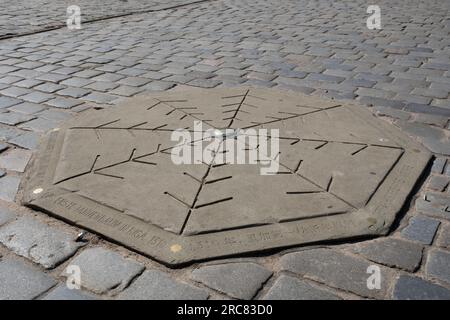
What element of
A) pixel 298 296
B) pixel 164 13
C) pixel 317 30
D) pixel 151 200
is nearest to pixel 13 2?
pixel 164 13

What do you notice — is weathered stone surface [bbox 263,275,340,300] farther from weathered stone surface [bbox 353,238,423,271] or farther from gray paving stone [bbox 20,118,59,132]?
gray paving stone [bbox 20,118,59,132]

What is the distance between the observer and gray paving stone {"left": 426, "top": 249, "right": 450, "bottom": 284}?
2.19 m

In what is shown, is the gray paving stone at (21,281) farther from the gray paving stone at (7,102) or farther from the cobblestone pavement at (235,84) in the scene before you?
the gray paving stone at (7,102)

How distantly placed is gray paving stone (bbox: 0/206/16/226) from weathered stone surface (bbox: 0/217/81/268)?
2.1 inches

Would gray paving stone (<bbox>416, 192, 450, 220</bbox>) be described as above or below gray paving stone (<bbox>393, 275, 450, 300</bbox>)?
above

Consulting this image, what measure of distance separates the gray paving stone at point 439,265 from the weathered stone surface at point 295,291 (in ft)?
1.74

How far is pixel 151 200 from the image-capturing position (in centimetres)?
273

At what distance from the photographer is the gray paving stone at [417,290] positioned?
2.06m

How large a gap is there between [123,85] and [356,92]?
240 centimetres

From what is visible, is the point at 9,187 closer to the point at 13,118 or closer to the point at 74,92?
the point at 13,118

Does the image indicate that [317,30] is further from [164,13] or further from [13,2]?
[13,2]


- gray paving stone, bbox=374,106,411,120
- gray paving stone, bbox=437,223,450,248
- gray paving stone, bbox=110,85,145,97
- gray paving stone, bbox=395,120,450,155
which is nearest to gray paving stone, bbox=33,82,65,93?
gray paving stone, bbox=110,85,145,97

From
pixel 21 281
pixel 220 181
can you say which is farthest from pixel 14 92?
pixel 21 281

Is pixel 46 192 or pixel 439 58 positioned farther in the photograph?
pixel 439 58
